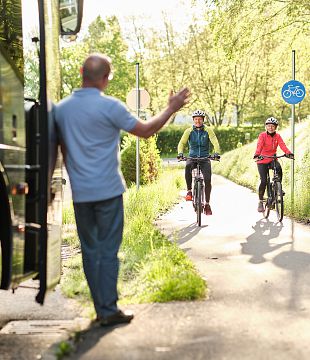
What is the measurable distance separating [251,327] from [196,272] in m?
2.22

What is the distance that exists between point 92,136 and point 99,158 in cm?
16

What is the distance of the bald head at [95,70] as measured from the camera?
5.22 meters

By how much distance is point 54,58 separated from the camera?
576 cm

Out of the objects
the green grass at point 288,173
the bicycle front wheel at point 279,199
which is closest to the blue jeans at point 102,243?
the bicycle front wheel at point 279,199

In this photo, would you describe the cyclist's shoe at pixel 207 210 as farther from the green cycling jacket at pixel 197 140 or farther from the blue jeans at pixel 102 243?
the blue jeans at pixel 102 243

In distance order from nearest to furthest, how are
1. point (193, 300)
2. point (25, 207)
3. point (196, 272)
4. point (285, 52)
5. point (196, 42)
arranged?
1. point (25, 207)
2. point (193, 300)
3. point (196, 272)
4. point (285, 52)
5. point (196, 42)

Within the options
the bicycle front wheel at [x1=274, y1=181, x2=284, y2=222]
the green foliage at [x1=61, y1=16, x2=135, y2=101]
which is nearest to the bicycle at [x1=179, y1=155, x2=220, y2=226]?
the bicycle front wheel at [x1=274, y1=181, x2=284, y2=222]

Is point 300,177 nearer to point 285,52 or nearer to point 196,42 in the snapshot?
point 285,52

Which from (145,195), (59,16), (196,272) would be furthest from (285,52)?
(59,16)

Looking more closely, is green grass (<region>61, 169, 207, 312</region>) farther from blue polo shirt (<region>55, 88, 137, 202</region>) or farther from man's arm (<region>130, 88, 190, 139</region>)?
man's arm (<region>130, 88, 190, 139</region>)

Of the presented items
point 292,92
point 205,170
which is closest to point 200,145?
point 205,170

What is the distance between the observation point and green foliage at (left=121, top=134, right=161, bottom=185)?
69.3 feet

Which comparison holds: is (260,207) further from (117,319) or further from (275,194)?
(117,319)

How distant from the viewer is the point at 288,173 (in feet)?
62.1
